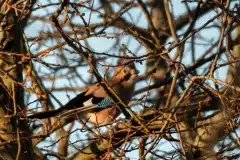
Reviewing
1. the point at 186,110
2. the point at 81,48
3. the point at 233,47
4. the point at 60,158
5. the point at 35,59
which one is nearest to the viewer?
the point at 81,48

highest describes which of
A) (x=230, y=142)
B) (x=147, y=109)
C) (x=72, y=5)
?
(x=72, y=5)

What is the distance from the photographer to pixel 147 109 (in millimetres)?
5543

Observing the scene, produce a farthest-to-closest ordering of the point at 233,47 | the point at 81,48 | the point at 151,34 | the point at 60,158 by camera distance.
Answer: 1. the point at 151,34
2. the point at 233,47
3. the point at 60,158
4. the point at 81,48

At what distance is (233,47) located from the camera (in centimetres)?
641

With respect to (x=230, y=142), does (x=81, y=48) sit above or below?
above

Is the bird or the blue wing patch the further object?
the blue wing patch

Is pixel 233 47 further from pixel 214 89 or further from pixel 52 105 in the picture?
pixel 52 105

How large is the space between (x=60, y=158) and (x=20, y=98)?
606 mm

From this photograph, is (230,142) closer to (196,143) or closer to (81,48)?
(196,143)

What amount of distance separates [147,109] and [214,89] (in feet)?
2.62

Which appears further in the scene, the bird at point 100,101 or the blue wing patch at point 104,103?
the blue wing patch at point 104,103

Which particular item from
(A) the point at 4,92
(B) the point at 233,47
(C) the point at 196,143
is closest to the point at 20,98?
(A) the point at 4,92

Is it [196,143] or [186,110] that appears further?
[196,143]

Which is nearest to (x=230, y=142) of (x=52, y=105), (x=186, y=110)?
(x=186, y=110)
